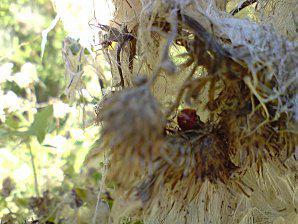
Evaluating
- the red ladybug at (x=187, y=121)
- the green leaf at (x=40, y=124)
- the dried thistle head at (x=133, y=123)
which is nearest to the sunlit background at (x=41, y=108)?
the green leaf at (x=40, y=124)

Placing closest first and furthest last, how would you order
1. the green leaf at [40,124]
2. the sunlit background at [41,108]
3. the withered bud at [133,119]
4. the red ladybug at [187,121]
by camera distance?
1. the withered bud at [133,119]
2. the red ladybug at [187,121]
3. the sunlit background at [41,108]
4. the green leaf at [40,124]

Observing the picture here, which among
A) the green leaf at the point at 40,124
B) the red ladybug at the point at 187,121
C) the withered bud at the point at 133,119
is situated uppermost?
the green leaf at the point at 40,124

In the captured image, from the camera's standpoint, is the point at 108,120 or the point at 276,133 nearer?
the point at 108,120

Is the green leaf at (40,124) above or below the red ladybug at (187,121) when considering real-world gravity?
above

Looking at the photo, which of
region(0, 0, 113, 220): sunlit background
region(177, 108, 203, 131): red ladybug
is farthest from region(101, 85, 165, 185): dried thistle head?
region(0, 0, 113, 220): sunlit background

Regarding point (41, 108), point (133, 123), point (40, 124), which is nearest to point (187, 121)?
point (133, 123)

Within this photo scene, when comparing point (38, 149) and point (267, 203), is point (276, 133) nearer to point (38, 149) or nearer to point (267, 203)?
point (267, 203)

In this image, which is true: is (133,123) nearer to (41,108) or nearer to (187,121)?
(187,121)

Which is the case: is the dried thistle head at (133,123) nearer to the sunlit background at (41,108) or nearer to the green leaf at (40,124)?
the sunlit background at (41,108)

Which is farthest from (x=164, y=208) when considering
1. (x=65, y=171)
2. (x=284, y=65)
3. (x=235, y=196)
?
(x=65, y=171)
